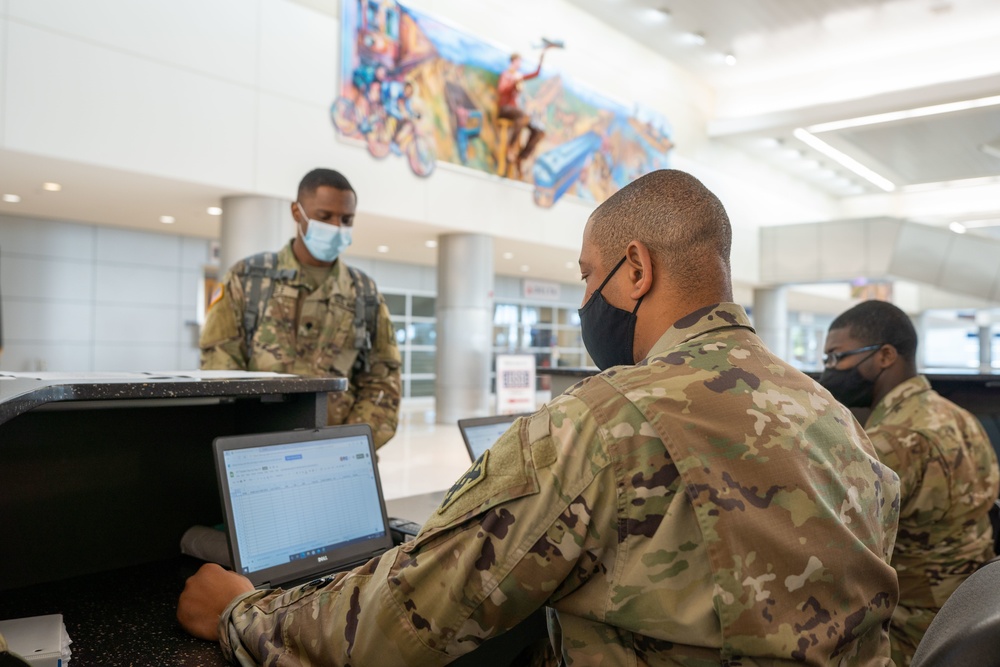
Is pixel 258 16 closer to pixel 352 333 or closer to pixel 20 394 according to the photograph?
pixel 352 333

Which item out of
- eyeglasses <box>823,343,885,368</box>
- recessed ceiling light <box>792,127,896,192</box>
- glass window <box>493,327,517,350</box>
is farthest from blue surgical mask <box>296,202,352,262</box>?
recessed ceiling light <box>792,127,896,192</box>

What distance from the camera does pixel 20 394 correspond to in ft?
3.74

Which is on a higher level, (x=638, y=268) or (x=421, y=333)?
(x=421, y=333)

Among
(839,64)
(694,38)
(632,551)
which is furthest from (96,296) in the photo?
(839,64)

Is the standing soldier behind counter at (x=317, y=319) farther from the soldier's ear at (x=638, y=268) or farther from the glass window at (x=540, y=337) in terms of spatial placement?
the glass window at (x=540, y=337)

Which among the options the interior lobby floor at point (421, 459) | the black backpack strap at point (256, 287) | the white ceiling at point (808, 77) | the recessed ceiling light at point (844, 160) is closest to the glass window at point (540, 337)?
the white ceiling at point (808, 77)

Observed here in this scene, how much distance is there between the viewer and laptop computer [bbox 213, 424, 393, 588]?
1460mm

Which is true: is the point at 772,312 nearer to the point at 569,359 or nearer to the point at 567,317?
the point at 567,317

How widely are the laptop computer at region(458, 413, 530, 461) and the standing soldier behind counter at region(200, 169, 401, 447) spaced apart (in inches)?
14.9

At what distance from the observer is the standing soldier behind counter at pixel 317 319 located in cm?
276

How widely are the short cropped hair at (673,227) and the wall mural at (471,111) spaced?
834cm

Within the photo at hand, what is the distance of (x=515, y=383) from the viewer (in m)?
11.4

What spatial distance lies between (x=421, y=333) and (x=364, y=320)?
12.6 meters

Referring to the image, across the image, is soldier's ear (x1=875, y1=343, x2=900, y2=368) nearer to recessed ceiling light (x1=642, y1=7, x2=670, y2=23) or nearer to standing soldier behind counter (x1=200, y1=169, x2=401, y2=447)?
standing soldier behind counter (x1=200, y1=169, x2=401, y2=447)
